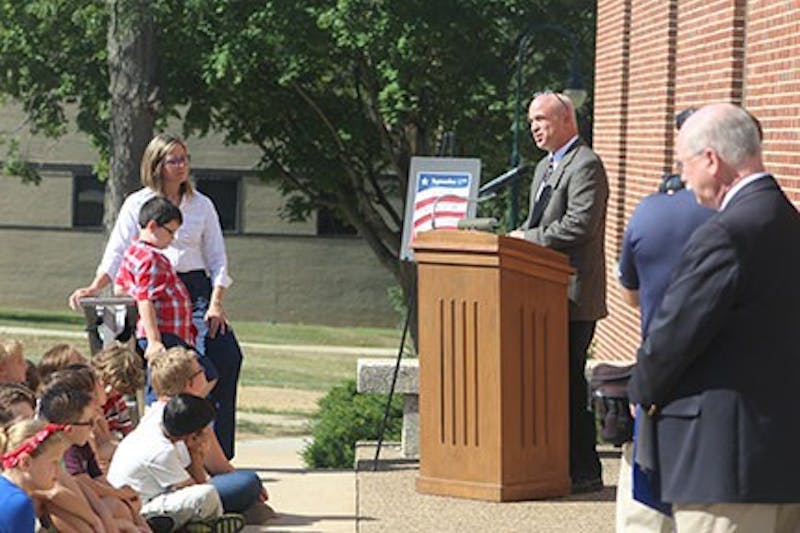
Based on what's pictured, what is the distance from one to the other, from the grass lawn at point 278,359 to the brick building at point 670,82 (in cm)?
624

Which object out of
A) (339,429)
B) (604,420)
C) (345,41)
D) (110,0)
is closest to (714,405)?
(604,420)

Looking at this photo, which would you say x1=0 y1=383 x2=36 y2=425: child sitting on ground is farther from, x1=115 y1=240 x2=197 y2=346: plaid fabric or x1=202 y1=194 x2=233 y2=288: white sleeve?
x1=202 y1=194 x2=233 y2=288: white sleeve

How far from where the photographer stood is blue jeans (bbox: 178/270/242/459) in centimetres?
1112

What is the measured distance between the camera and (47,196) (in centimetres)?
4875

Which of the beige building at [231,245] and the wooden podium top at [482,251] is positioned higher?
the wooden podium top at [482,251]

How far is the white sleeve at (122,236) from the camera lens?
10.9 meters

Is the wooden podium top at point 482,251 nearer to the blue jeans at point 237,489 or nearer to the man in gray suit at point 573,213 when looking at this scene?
the man in gray suit at point 573,213

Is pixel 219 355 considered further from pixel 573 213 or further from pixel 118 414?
pixel 573 213

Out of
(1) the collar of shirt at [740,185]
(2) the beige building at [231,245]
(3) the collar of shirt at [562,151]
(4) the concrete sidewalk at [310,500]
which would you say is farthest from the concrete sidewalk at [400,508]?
(2) the beige building at [231,245]

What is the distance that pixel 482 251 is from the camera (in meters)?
9.98

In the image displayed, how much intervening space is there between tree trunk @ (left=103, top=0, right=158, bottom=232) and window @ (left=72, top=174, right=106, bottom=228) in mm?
24627

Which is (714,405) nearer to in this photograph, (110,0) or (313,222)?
(110,0)

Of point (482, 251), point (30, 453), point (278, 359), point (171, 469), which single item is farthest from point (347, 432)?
point (278, 359)

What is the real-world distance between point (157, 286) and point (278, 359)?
24.8 meters
